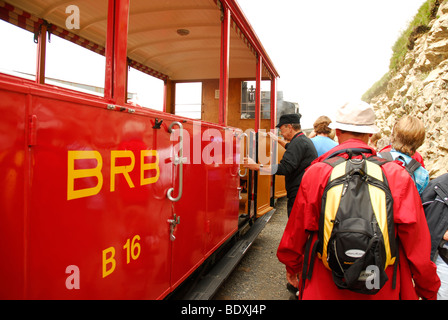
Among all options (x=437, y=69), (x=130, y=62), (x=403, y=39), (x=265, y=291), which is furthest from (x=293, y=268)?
(x=403, y=39)

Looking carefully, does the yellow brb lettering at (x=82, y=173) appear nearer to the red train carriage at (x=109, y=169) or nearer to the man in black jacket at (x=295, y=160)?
the red train carriage at (x=109, y=169)

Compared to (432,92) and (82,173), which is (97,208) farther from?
(432,92)

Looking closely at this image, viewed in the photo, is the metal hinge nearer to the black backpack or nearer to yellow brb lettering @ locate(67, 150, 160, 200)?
yellow brb lettering @ locate(67, 150, 160, 200)

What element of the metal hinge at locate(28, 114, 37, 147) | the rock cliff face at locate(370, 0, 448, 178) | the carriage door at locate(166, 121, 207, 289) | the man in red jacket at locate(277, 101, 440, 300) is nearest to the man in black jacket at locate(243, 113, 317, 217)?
the carriage door at locate(166, 121, 207, 289)

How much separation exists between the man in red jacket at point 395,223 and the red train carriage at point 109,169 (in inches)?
30.3

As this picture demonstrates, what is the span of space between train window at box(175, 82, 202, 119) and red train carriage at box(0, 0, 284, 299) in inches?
55.1

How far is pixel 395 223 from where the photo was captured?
1.29 metres

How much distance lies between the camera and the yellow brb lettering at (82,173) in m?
1.18

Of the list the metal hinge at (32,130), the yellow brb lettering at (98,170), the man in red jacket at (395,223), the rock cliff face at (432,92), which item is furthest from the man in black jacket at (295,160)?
the rock cliff face at (432,92)

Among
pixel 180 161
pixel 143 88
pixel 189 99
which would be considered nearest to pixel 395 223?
pixel 180 161

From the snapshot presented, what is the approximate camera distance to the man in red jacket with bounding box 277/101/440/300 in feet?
4.20

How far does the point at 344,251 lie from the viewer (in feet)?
3.89

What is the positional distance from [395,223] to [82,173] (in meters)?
1.35

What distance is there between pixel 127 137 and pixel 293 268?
1.13m
